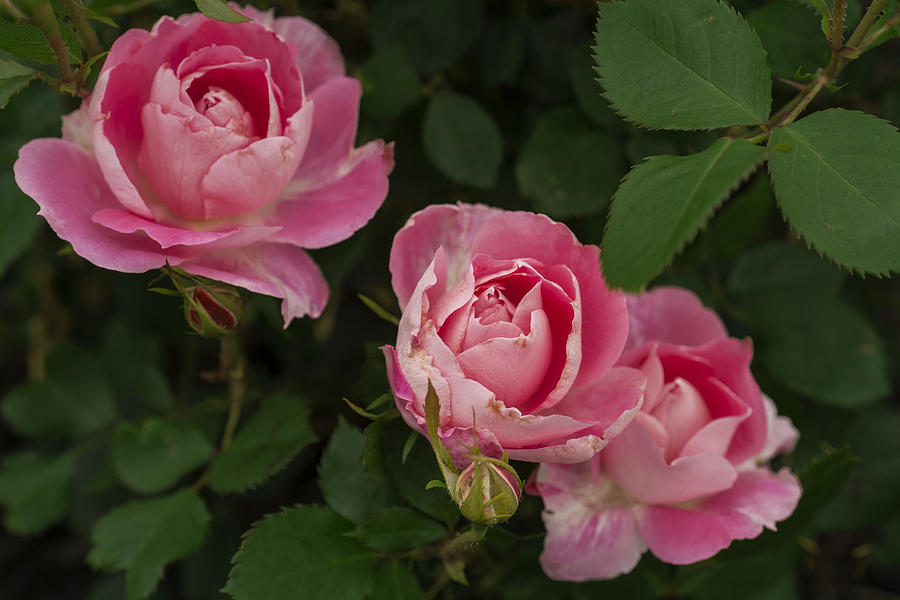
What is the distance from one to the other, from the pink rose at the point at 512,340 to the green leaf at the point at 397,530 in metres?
0.16

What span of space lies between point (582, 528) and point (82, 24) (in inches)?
25.7


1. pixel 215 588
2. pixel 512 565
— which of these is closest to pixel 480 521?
pixel 512 565

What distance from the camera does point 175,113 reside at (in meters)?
0.70

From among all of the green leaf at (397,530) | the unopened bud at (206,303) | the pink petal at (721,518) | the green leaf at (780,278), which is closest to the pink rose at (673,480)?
the pink petal at (721,518)

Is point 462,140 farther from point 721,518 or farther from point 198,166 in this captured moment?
point 721,518

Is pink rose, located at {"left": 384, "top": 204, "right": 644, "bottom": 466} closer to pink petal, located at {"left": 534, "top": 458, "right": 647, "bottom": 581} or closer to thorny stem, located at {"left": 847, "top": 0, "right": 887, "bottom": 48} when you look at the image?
pink petal, located at {"left": 534, "top": 458, "right": 647, "bottom": 581}

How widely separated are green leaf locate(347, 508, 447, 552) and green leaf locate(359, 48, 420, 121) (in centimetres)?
53

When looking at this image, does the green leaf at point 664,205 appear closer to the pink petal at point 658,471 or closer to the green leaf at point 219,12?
the pink petal at point 658,471

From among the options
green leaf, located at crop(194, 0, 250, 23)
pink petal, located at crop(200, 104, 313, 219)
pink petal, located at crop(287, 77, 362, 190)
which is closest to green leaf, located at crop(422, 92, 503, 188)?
pink petal, located at crop(287, 77, 362, 190)

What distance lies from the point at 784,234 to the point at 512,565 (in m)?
0.77

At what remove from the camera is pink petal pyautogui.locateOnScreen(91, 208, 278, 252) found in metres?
0.68

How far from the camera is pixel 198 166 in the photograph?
0.71 metres

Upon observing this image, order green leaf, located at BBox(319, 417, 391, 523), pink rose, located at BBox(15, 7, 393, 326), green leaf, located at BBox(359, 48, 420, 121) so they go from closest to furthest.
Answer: pink rose, located at BBox(15, 7, 393, 326) → green leaf, located at BBox(319, 417, 391, 523) → green leaf, located at BBox(359, 48, 420, 121)

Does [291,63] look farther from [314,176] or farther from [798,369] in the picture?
[798,369]
